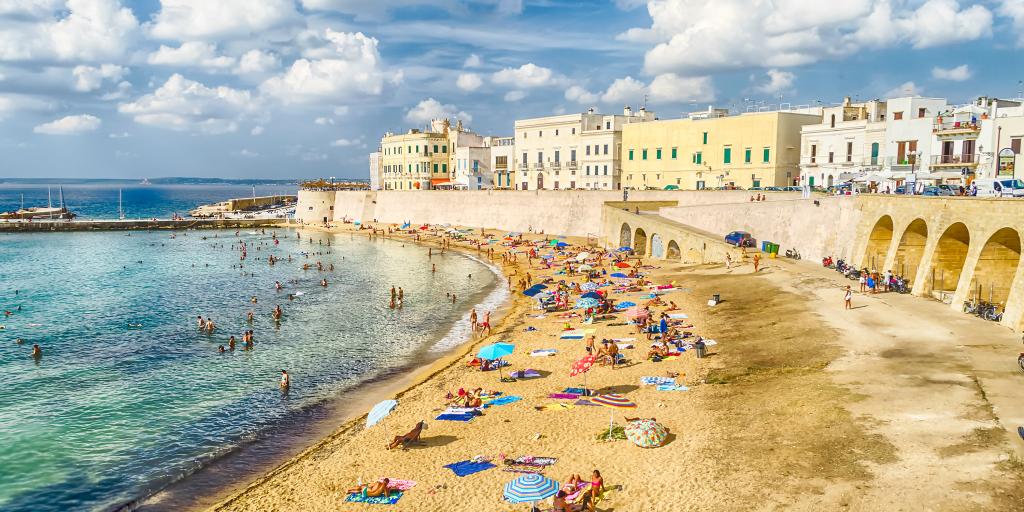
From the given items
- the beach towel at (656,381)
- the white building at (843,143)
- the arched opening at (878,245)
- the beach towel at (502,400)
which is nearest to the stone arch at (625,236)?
the white building at (843,143)

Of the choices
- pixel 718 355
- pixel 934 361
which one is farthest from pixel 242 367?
pixel 934 361

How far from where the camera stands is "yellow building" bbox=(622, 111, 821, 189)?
5412 cm

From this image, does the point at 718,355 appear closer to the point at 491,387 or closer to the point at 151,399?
the point at 491,387

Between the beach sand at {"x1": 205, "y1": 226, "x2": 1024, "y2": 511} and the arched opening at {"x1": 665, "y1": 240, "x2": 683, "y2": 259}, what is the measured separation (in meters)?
19.4

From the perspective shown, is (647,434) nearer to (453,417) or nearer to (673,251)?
(453,417)

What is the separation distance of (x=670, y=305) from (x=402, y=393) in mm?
14916

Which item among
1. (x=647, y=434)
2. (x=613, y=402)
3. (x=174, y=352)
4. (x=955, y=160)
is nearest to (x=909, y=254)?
(x=955, y=160)

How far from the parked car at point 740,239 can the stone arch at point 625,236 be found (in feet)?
34.9

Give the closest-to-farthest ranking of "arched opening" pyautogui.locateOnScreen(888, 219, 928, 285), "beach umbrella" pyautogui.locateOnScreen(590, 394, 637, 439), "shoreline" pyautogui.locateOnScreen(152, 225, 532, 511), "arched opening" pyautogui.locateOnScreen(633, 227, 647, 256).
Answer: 1. "shoreline" pyautogui.locateOnScreen(152, 225, 532, 511)
2. "beach umbrella" pyautogui.locateOnScreen(590, 394, 637, 439)
3. "arched opening" pyautogui.locateOnScreen(888, 219, 928, 285)
4. "arched opening" pyautogui.locateOnScreen(633, 227, 647, 256)

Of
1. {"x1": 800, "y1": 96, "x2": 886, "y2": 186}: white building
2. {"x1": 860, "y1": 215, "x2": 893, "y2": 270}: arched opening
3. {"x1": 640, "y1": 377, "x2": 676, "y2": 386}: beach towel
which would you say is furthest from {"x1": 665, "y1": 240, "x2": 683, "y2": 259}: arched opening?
{"x1": 640, "y1": 377, "x2": 676, "y2": 386}: beach towel

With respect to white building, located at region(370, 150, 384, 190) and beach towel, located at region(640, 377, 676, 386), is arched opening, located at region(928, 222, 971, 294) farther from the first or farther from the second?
white building, located at region(370, 150, 384, 190)

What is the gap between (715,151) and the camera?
57.9m

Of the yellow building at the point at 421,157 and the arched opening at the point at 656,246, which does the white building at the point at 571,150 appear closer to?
→ the yellow building at the point at 421,157

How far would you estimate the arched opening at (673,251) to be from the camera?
1788 inches
